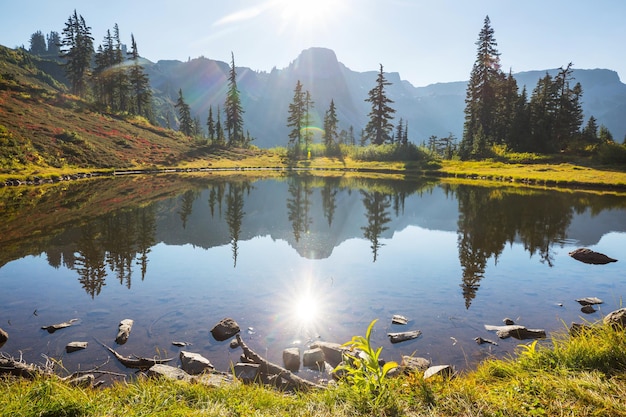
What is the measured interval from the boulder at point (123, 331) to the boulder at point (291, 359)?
4.24 m

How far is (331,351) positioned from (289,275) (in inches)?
249

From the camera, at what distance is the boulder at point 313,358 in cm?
Result: 812

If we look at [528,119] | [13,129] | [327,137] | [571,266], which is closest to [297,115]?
[327,137]

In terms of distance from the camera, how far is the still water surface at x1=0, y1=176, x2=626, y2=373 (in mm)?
9406

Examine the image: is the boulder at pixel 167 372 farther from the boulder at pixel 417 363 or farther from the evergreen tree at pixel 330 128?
the evergreen tree at pixel 330 128

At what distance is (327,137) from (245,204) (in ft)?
253

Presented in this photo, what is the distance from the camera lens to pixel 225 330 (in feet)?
30.6

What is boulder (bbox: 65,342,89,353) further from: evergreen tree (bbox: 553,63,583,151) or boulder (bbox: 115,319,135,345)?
evergreen tree (bbox: 553,63,583,151)

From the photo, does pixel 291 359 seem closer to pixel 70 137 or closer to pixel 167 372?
pixel 167 372

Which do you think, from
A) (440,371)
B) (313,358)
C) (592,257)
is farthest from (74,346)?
(592,257)

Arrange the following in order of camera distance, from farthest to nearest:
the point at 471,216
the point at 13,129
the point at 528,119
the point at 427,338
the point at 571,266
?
1. the point at 528,119
2. the point at 13,129
3. the point at 471,216
4. the point at 571,266
5. the point at 427,338

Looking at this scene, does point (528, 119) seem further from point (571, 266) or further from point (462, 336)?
point (462, 336)

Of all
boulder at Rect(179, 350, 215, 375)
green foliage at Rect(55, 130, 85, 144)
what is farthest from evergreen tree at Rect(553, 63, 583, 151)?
green foliage at Rect(55, 130, 85, 144)

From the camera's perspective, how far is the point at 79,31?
361 ft
